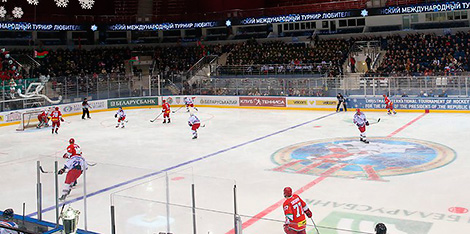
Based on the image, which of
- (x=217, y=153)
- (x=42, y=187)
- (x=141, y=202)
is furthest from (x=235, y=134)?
(x=141, y=202)

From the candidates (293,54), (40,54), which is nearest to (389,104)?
(293,54)

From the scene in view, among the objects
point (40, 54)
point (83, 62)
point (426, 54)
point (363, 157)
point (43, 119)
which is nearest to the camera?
point (363, 157)

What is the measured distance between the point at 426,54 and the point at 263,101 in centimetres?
1058

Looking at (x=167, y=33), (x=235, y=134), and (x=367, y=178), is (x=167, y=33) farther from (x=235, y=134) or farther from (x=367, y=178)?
(x=367, y=178)

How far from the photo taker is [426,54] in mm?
31125

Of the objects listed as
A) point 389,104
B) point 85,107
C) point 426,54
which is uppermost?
point 426,54

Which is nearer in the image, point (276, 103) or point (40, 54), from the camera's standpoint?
point (276, 103)

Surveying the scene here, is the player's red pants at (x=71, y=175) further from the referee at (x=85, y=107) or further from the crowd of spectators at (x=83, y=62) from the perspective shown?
the crowd of spectators at (x=83, y=62)

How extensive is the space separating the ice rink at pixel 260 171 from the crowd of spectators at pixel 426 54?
6.30m

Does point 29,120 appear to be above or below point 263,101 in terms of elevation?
below

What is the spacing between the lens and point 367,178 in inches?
480

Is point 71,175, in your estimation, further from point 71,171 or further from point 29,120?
point 29,120

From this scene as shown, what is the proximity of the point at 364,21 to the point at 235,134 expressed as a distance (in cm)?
2182

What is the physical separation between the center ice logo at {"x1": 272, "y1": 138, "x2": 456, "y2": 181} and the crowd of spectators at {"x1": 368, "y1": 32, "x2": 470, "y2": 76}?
11.8 m
